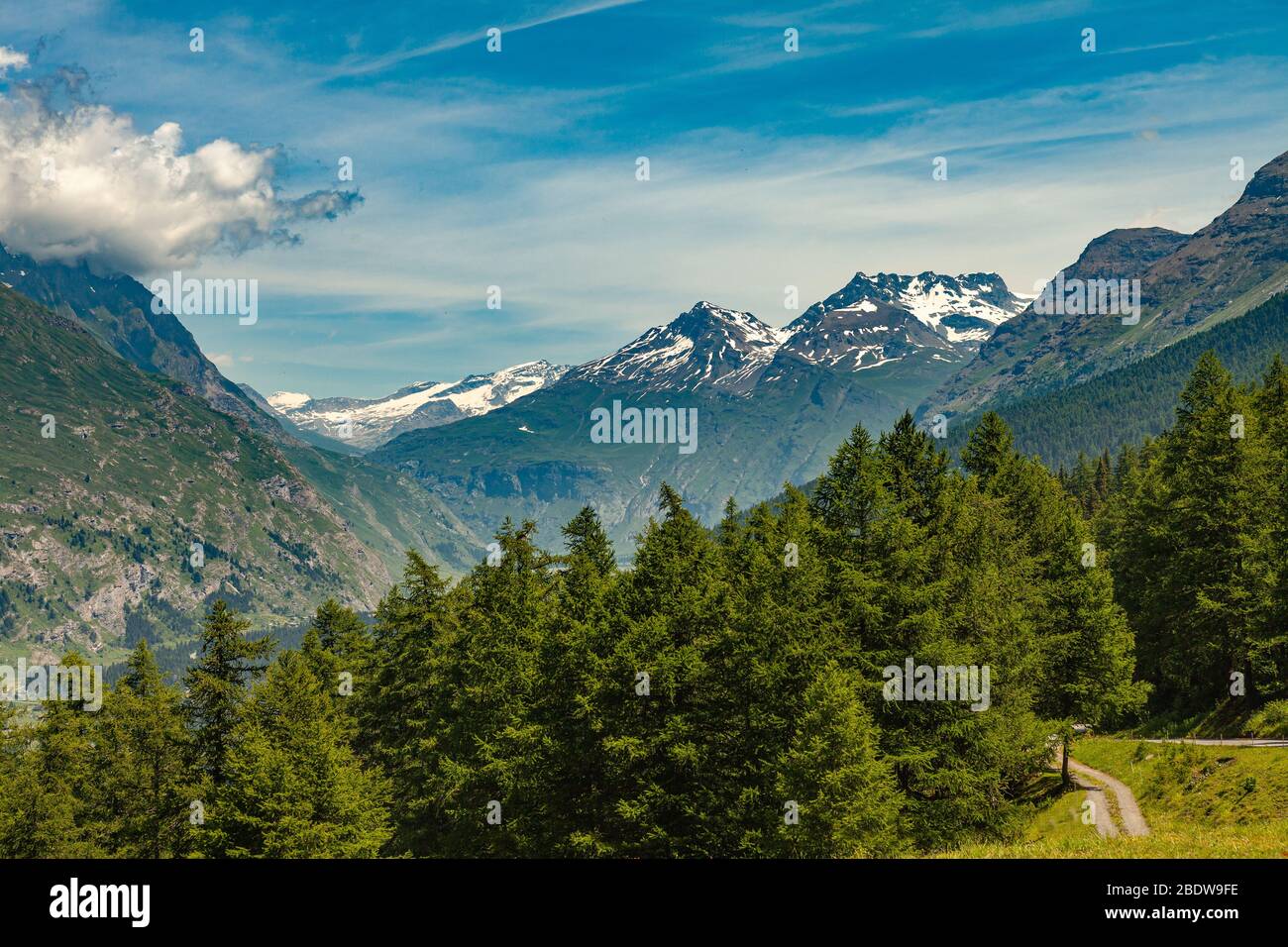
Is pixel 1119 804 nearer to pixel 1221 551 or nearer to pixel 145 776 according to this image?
pixel 1221 551

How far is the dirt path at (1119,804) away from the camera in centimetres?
3593

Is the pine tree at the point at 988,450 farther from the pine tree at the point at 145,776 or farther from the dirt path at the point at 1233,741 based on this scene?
the pine tree at the point at 145,776

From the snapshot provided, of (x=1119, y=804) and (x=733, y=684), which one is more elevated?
(x=733, y=684)

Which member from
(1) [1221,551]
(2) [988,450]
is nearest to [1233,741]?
(1) [1221,551]

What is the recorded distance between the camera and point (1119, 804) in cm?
4025
